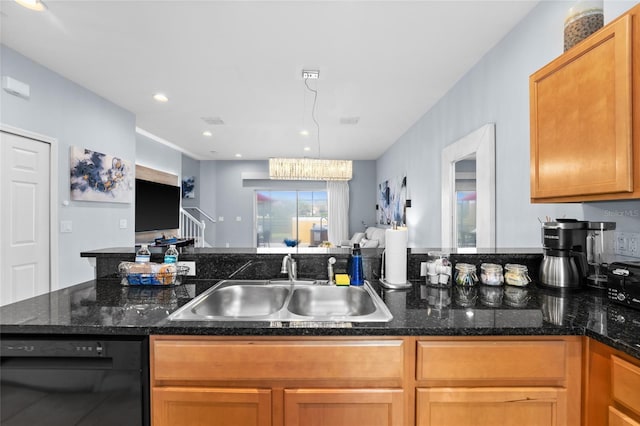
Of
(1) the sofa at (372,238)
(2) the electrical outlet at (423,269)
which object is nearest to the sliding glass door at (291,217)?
(1) the sofa at (372,238)

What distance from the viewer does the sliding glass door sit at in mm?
7430

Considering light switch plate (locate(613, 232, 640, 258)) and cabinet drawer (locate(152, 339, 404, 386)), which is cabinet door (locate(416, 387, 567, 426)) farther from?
light switch plate (locate(613, 232, 640, 258))

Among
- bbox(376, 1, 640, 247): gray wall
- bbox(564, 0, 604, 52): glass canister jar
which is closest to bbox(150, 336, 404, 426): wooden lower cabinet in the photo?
bbox(376, 1, 640, 247): gray wall

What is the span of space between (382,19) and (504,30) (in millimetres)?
893

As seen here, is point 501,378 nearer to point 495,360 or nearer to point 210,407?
point 495,360

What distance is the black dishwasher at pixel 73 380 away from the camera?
0.93m

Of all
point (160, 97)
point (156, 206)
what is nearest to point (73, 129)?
point (160, 97)

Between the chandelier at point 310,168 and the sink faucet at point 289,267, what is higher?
the chandelier at point 310,168

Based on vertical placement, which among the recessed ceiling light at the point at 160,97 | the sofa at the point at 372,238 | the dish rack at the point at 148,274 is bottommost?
the sofa at the point at 372,238

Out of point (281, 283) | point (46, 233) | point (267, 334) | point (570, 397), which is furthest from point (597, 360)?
point (46, 233)

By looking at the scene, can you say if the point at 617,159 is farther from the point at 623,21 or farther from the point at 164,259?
the point at 164,259

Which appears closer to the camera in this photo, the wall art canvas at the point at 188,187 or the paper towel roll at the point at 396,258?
the paper towel roll at the point at 396,258

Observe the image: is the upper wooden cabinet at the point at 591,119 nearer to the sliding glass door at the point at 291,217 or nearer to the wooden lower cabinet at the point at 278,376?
the wooden lower cabinet at the point at 278,376

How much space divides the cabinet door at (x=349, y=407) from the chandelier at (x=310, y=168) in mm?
3564
